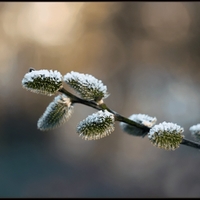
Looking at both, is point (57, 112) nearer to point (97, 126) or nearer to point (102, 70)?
point (97, 126)

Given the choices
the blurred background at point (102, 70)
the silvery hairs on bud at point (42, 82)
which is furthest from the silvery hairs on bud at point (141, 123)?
the blurred background at point (102, 70)

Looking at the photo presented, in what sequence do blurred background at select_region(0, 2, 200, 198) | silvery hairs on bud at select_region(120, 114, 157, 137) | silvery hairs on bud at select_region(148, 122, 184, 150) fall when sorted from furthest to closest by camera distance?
blurred background at select_region(0, 2, 200, 198), silvery hairs on bud at select_region(120, 114, 157, 137), silvery hairs on bud at select_region(148, 122, 184, 150)

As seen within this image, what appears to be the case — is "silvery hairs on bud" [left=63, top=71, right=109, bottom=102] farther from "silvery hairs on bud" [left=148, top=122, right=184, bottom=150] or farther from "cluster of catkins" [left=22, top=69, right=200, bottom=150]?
"silvery hairs on bud" [left=148, top=122, right=184, bottom=150]

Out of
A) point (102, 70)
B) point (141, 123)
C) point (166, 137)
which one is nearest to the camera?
point (166, 137)

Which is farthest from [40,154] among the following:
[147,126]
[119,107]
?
[147,126]

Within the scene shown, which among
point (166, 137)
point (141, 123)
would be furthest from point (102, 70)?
point (166, 137)

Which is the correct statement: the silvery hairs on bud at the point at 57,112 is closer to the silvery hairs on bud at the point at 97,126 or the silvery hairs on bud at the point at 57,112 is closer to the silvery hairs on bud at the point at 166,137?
the silvery hairs on bud at the point at 97,126

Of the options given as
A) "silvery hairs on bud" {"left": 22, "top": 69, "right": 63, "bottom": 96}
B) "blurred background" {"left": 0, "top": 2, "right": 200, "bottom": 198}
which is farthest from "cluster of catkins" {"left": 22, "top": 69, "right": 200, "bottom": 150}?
"blurred background" {"left": 0, "top": 2, "right": 200, "bottom": 198}
